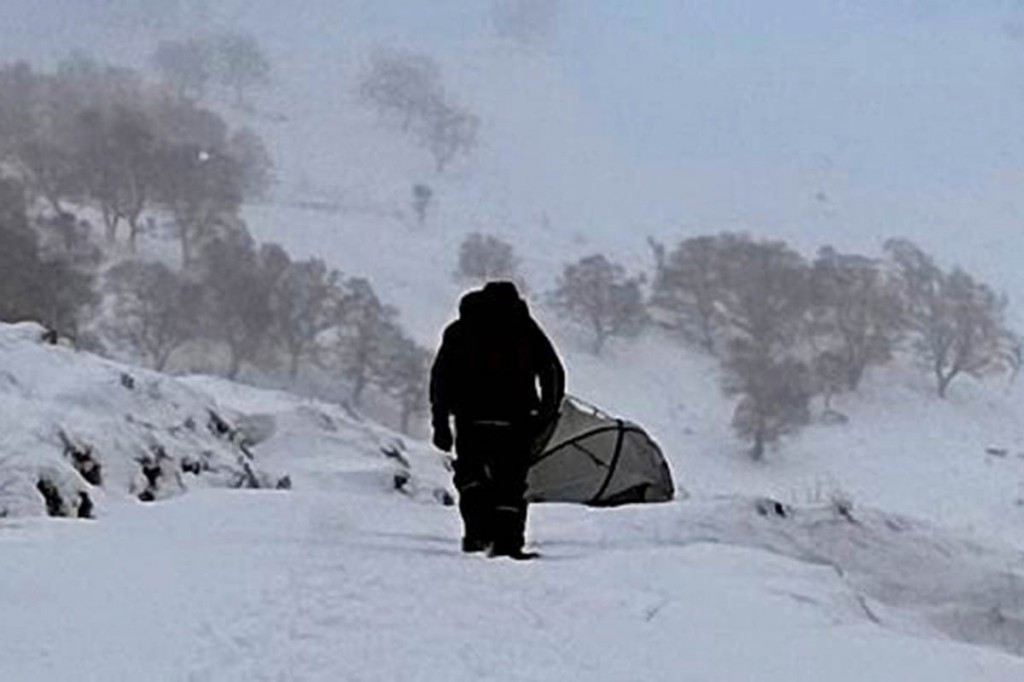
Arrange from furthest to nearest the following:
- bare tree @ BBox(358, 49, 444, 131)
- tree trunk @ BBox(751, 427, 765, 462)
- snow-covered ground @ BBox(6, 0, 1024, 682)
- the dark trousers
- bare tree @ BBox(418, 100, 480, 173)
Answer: bare tree @ BBox(358, 49, 444, 131), bare tree @ BBox(418, 100, 480, 173), tree trunk @ BBox(751, 427, 765, 462), the dark trousers, snow-covered ground @ BBox(6, 0, 1024, 682)

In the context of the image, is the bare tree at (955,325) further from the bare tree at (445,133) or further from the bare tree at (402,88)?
the bare tree at (402,88)

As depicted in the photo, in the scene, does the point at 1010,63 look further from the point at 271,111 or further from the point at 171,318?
the point at 171,318

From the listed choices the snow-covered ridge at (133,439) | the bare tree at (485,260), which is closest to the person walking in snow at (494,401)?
the snow-covered ridge at (133,439)

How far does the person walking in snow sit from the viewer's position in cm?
794

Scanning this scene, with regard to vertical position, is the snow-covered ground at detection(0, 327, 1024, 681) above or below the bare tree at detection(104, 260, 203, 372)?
above

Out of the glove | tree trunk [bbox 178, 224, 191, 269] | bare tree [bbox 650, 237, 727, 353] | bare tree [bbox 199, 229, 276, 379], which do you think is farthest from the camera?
bare tree [bbox 650, 237, 727, 353]

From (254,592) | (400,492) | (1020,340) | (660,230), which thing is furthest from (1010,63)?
(254,592)

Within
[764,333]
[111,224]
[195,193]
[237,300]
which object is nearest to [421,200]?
[195,193]

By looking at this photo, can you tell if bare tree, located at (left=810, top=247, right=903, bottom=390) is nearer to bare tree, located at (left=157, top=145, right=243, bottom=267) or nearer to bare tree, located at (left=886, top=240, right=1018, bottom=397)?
bare tree, located at (left=886, top=240, right=1018, bottom=397)

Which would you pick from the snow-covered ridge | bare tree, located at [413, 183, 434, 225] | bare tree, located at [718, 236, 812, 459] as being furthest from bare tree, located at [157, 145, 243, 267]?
the snow-covered ridge

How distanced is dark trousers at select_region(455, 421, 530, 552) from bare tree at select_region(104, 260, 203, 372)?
40459 mm

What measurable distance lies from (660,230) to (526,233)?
8363 millimetres

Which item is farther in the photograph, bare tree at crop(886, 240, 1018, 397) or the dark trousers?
bare tree at crop(886, 240, 1018, 397)

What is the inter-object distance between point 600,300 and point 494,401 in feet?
180
